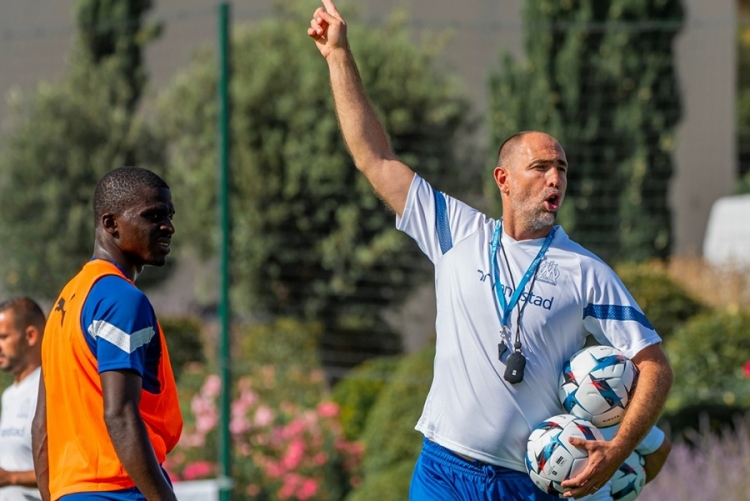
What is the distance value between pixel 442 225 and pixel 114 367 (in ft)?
4.92

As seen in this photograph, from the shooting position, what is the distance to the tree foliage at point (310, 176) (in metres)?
13.5

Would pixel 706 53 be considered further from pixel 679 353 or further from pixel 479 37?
pixel 679 353

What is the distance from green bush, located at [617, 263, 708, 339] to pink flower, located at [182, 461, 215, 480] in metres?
3.69

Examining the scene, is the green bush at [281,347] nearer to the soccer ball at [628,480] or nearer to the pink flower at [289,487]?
the pink flower at [289,487]

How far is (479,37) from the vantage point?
1756cm

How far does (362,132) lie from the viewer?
15.2 ft

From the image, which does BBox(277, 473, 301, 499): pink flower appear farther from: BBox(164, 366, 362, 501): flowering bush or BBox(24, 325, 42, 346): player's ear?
BBox(24, 325, 42, 346): player's ear

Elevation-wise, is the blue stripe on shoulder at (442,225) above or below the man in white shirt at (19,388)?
above

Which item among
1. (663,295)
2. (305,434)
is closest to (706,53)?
(663,295)

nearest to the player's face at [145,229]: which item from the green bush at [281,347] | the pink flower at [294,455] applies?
the pink flower at [294,455]

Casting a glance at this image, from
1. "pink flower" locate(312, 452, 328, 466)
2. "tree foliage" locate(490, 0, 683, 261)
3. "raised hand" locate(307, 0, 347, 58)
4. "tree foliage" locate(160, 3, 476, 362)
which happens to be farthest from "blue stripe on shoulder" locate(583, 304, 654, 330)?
"tree foliage" locate(490, 0, 683, 261)

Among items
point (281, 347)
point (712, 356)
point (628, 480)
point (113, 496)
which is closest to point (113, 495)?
point (113, 496)

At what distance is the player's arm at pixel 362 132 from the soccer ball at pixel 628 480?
127 centimetres

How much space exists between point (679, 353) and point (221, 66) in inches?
159
